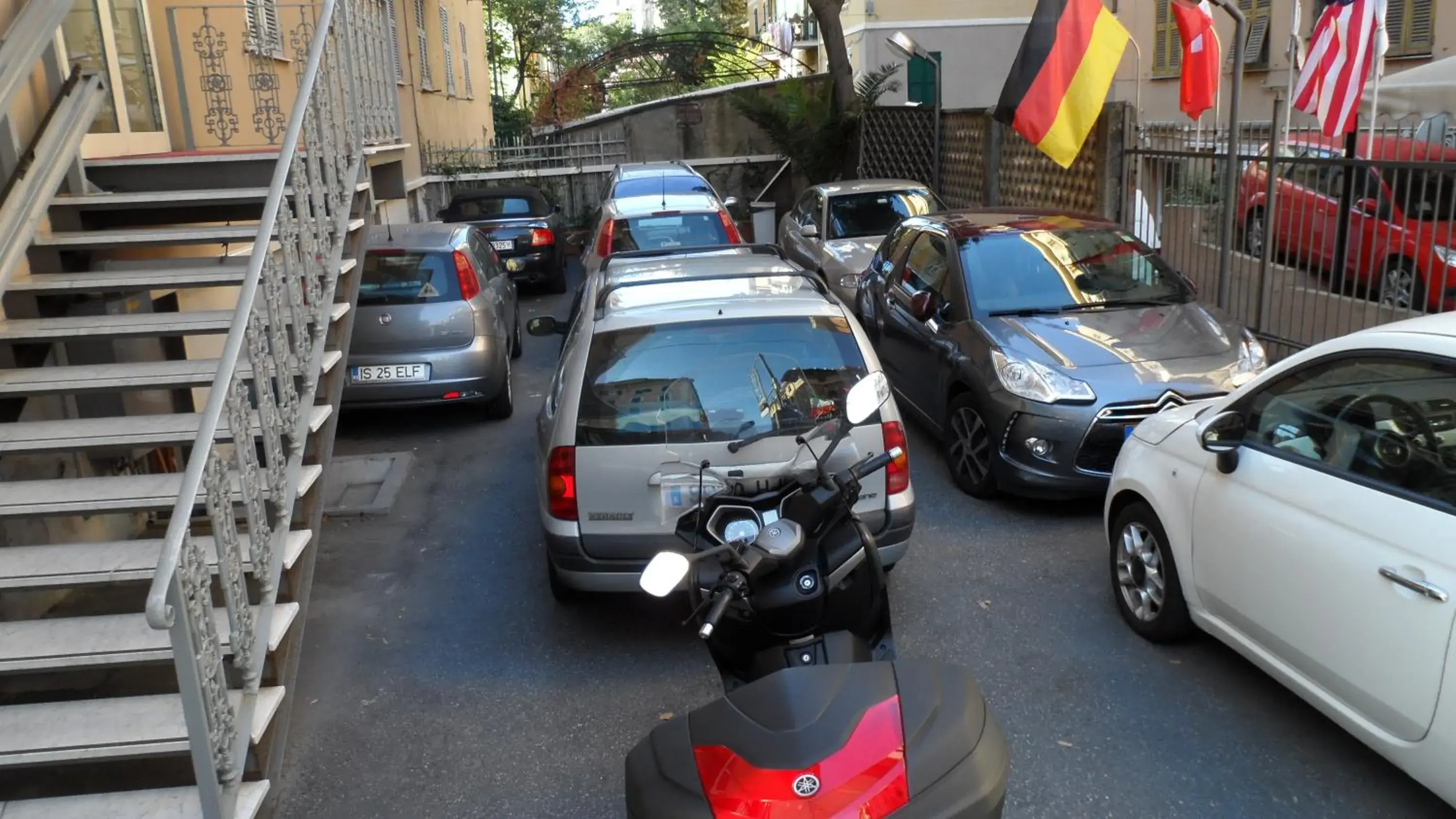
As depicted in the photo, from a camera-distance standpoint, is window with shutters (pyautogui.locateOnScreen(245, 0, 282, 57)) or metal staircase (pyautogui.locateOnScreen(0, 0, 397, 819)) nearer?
metal staircase (pyautogui.locateOnScreen(0, 0, 397, 819))

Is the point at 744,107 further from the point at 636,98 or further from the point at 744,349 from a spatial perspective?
the point at 636,98

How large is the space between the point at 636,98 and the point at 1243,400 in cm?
4134

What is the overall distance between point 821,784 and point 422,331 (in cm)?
683

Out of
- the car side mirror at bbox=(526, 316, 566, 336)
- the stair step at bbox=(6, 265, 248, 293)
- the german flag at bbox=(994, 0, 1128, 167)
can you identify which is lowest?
the car side mirror at bbox=(526, 316, 566, 336)

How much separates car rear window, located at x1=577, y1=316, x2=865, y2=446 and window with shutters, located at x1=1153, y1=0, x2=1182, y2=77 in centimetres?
1677

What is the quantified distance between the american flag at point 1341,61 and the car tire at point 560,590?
24.5 feet

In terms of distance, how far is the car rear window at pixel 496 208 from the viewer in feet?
50.7

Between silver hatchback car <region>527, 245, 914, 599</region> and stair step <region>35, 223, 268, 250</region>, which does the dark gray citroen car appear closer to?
silver hatchback car <region>527, 245, 914, 599</region>

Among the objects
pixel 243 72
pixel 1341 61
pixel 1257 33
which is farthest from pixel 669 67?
pixel 1341 61

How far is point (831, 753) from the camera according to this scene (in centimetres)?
237

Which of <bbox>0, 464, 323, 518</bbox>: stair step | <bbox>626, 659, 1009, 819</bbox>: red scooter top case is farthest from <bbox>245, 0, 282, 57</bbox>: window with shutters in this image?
<bbox>626, 659, 1009, 819</bbox>: red scooter top case

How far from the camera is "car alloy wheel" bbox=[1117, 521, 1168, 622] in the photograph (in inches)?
188

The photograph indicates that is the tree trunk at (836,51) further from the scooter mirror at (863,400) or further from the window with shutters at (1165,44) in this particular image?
the scooter mirror at (863,400)

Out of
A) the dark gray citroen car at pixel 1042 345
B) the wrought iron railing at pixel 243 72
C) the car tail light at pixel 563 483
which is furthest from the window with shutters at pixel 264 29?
the car tail light at pixel 563 483
